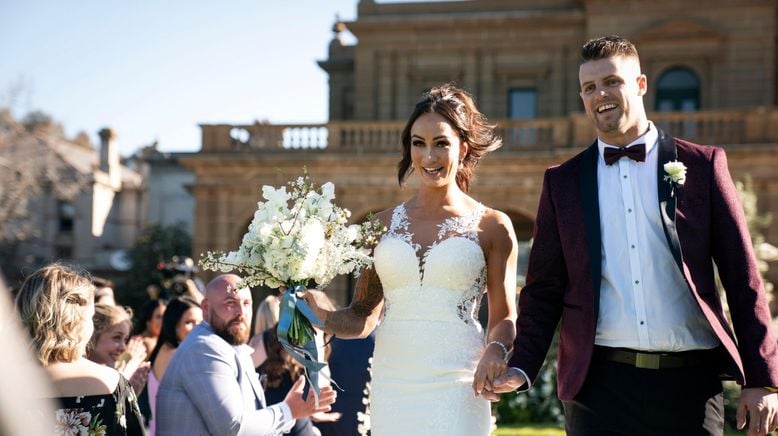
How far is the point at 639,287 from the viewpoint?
4.39 metres

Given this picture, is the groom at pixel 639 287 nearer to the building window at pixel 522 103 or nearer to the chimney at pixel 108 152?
the building window at pixel 522 103

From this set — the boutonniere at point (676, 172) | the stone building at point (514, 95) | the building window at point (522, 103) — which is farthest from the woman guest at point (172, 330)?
the building window at point (522, 103)

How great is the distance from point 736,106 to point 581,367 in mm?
24699

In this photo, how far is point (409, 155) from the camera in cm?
538

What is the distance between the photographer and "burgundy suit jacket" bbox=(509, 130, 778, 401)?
4.25 metres

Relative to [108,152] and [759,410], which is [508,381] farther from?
[108,152]

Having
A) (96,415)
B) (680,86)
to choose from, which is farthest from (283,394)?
(680,86)

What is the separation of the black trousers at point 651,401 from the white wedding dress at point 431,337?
2.34 feet

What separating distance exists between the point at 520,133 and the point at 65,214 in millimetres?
31408

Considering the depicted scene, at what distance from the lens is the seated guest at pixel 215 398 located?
223 inches

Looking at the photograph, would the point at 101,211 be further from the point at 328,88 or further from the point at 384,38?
the point at 384,38

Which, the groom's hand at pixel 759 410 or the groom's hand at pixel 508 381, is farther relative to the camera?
the groom's hand at pixel 508 381

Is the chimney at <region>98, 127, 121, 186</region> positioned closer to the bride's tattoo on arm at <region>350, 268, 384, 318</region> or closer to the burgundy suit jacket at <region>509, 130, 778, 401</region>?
the bride's tattoo on arm at <region>350, 268, 384, 318</region>

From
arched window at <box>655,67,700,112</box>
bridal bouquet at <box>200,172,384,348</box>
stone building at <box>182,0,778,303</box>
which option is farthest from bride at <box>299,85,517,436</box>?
arched window at <box>655,67,700,112</box>
